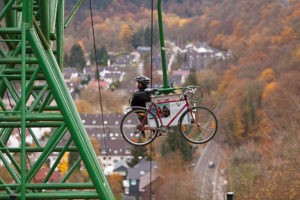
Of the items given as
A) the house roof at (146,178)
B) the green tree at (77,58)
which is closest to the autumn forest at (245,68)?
the house roof at (146,178)

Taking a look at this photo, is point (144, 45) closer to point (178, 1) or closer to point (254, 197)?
point (178, 1)

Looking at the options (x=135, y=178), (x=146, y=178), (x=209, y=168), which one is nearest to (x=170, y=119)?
(x=209, y=168)

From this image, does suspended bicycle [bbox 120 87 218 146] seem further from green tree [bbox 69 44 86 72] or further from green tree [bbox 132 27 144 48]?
green tree [bbox 132 27 144 48]

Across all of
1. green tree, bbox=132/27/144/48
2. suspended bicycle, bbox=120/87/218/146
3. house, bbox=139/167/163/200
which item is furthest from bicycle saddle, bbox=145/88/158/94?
green tree, bbox=132/27/144/48

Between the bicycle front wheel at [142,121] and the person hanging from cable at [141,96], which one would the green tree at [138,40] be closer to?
the bicycle front wheel at [142,121]

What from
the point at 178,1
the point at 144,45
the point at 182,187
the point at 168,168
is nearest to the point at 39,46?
the point at 182,187
